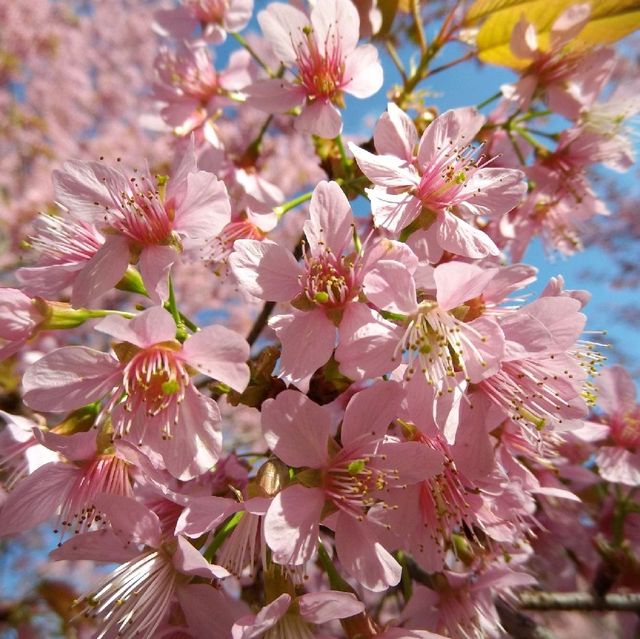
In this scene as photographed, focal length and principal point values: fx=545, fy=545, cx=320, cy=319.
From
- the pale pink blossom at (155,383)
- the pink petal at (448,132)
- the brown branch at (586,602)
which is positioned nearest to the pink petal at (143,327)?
the pale pink blossom at (155,383)

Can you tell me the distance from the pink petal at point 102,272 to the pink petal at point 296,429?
44 cm

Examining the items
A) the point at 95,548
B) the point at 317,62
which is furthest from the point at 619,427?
the point at 95,548

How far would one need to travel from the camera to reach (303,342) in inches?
44.3

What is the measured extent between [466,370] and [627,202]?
7.58m

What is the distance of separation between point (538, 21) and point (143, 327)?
160 centimetres

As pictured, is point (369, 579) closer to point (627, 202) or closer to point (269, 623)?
point (269, 623)

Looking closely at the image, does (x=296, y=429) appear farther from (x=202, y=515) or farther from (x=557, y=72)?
(x=557, y=72)

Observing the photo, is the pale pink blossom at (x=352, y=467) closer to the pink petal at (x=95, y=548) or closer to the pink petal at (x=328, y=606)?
the pink petal at (x=328, y=606)

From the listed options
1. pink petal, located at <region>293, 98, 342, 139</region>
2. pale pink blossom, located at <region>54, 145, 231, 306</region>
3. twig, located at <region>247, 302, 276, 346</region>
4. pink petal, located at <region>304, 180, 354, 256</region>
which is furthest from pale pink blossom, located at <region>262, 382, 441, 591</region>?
twig, located at <region>247, 302, 276, 346</region>

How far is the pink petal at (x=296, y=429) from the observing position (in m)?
1.08

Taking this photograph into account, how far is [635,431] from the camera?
178 centimetres

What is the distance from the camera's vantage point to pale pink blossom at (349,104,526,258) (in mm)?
1175

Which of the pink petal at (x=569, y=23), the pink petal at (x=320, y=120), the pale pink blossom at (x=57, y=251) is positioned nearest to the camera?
the pale pink blossom at (x=57, y=251)

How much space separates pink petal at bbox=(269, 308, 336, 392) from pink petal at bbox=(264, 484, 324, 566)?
0.22 meters
